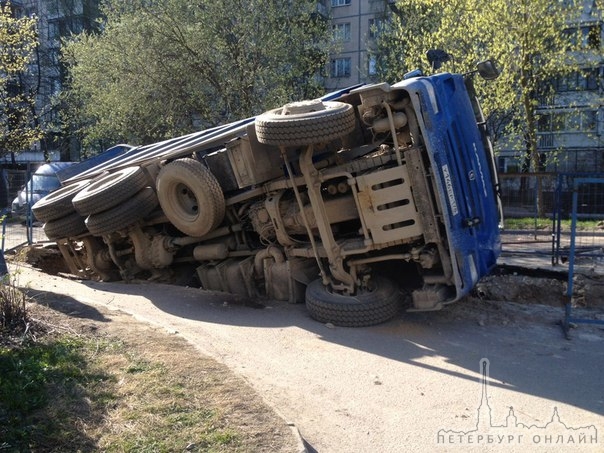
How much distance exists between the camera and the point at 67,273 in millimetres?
9836

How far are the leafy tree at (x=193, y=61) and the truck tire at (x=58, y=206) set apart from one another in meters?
10.6

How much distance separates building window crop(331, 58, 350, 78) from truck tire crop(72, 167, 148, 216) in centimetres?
3321

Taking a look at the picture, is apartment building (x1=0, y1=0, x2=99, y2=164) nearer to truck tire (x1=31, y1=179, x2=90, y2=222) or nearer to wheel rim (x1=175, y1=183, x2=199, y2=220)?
truck tire (x1=31, y1=179, x2=90, y2=222)

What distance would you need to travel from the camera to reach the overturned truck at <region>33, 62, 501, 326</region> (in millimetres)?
5699

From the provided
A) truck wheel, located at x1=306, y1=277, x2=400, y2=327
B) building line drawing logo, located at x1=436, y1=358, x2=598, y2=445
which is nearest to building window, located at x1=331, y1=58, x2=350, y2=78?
truck wheel, located at x1=306, y1=277, x2=400, y2=327

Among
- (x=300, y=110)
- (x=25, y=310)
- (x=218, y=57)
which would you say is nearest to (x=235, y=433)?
A: (x=25, y=310)

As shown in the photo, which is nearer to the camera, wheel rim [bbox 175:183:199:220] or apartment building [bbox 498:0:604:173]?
wheel rim [bbox 175:183:199:220]

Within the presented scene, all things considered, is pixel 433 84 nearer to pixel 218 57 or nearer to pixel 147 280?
pixel 147 280

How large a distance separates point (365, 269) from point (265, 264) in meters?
1.32

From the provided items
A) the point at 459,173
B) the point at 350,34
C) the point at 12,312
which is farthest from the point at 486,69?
the point at 350,34

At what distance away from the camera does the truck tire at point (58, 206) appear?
8.34 meters

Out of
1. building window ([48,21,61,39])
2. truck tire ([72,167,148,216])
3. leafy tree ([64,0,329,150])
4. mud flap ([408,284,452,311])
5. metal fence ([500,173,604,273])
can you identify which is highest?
building window ([48,21,61,39])

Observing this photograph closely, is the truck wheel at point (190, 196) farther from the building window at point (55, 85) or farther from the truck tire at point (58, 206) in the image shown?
the building window at point (55, 85)

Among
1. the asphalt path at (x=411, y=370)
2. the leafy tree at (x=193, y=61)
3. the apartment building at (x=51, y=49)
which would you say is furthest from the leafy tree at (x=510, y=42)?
the apartment building at (x=51, y=49)
